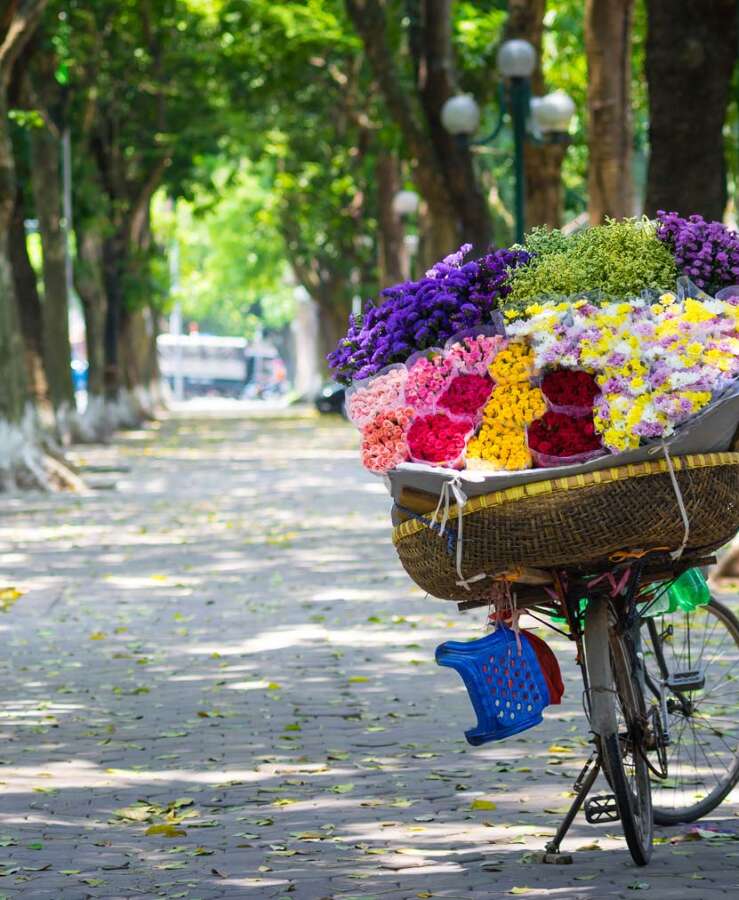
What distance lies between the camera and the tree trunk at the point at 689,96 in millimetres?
14852

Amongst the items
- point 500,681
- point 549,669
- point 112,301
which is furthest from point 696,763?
point 112,301

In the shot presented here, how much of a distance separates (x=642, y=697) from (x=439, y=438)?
994 millimetres

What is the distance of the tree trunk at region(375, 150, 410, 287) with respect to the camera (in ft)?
130

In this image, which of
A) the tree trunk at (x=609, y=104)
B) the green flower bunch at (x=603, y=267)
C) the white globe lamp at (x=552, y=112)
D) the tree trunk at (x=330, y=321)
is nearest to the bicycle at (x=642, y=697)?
the green flower bunch at (x=603, y=267)

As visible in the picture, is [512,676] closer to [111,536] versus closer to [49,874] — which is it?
[49,874]

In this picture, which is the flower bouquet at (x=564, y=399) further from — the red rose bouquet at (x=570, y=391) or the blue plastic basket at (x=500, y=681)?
the blue plastic basket at (x=500, y=681)

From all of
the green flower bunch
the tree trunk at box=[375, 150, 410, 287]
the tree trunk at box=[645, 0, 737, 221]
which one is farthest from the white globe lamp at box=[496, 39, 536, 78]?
the tree trunk at box=[375, 150, 410, 287]

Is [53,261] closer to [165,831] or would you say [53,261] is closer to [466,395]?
[165,831]

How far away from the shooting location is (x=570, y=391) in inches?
226

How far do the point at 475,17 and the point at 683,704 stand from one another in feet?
78.7

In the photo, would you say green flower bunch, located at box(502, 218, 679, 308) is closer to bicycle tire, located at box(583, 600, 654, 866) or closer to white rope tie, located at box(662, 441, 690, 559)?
white rope tie, located at box(662, 441, 690, 559)

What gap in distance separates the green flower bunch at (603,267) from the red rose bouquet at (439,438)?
0.38 m

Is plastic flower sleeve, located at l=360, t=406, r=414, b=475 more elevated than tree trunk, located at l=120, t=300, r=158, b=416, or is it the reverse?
plastic flower sleeve, located at l=360, t=406, r=414, b=475

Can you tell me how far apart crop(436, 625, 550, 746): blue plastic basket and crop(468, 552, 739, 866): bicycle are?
148mm
